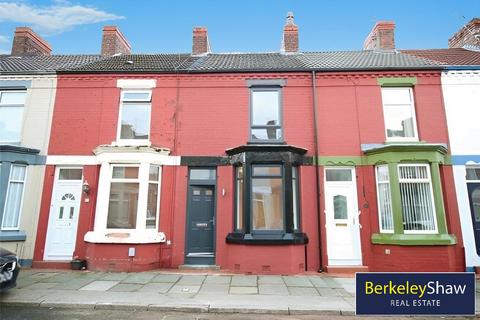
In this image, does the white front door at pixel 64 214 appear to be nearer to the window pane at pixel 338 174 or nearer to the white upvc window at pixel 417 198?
the window pane at pixel 338 174

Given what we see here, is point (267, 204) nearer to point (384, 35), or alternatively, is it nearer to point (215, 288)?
point (215, 288)

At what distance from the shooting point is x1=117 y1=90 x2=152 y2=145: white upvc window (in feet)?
34.2

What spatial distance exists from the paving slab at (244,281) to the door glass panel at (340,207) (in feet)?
11.2

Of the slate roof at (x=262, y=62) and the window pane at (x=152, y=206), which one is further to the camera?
the slate roof at (x=262, y=62)

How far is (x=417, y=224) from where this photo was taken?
909cm

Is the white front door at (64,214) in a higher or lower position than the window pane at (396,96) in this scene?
lower

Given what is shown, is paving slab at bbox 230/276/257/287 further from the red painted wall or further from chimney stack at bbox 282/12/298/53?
chimney stack at bbox 282/12/298/53

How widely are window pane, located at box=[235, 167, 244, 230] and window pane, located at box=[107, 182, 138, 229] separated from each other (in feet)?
10.6

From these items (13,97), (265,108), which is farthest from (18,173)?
(265,108)

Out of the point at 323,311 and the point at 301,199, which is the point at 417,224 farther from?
the point at 323,311

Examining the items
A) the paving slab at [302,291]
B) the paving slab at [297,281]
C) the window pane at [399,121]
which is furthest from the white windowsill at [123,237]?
the window pane at [399,121]

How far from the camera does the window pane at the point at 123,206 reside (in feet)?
31.0

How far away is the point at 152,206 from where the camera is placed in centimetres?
974

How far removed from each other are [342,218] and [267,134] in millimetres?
3698
